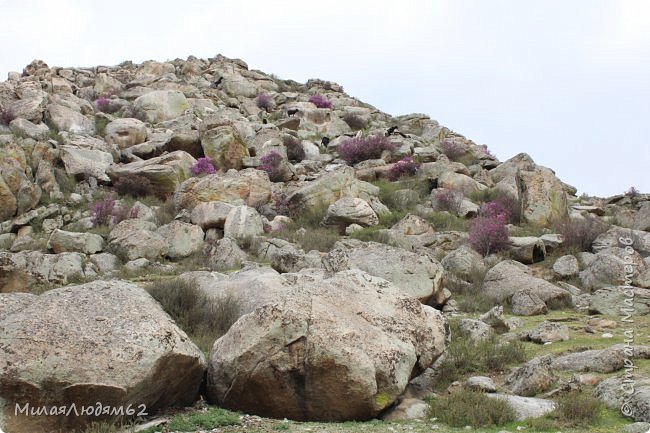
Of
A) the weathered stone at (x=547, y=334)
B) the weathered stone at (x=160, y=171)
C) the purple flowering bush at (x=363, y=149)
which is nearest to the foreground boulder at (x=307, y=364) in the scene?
the weathered stone at (x=547, y=334)

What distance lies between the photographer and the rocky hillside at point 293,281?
16.9 ft

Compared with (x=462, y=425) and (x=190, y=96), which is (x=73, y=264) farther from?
(x=190, y=96)

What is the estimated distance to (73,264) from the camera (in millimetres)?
11625

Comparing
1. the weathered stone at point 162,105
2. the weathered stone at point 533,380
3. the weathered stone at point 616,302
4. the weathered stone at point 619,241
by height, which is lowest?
the weathered stone at point 533,380

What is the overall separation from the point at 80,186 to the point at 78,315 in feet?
44.8

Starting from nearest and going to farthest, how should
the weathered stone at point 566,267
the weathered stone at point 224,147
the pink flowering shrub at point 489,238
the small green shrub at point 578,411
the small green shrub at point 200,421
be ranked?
the small green shrub at point 200,421, the small green shrub at point 578,411, the weathered stone at point 566,267, the pink flowering shrub at point 489,238, the weathered stone at point 224,147

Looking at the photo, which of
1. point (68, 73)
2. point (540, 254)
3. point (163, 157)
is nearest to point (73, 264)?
point (163, 157)

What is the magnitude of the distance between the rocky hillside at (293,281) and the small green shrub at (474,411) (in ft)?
0.07

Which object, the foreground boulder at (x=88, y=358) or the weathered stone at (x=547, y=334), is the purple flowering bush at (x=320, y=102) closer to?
the weathered stone at (x=547, y=334)

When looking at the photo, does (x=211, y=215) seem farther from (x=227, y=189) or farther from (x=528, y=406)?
(x=528, y=406)

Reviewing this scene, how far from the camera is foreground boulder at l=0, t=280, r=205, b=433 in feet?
15.5

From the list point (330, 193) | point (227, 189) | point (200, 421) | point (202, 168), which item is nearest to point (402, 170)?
point (330, 193)

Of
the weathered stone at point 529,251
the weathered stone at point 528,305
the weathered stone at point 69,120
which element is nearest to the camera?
the weathered stone at point 528,305

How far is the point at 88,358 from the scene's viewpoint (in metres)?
4.89
